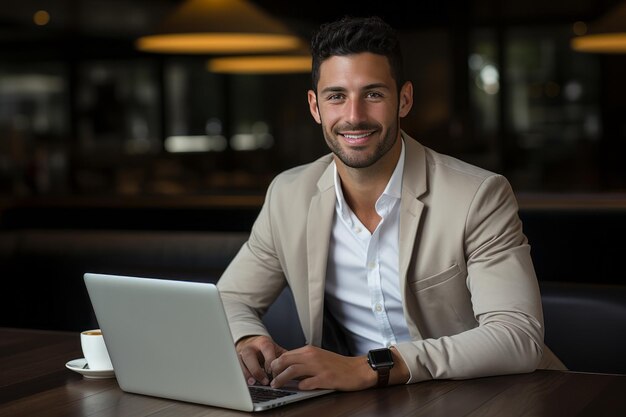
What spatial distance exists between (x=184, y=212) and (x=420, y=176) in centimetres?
257

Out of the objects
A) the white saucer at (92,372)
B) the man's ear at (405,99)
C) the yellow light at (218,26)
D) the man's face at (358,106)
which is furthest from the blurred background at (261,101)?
the white saucer at (92,372)

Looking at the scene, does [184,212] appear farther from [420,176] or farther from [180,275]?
[420,176]

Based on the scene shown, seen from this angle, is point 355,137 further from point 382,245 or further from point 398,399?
point 398,399

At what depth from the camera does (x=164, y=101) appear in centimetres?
914

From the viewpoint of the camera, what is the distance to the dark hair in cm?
221

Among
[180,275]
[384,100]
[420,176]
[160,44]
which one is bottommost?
[180,275]

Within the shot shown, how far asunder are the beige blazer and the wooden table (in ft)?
0.23

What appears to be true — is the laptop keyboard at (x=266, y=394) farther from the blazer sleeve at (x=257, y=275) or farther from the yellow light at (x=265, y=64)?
the yellow light at (x=265, y=64)

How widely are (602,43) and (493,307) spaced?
17.9 feet

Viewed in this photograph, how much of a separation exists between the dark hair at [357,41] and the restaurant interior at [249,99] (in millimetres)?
2753

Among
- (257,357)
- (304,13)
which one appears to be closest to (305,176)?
(257,357)

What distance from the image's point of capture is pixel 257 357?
81.4 inches

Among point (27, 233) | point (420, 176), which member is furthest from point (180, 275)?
point (27, 233)

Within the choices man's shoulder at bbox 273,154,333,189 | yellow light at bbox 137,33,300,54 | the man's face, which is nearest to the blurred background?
yellow light at bbox 137,33,300,54
